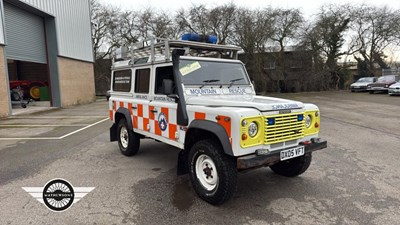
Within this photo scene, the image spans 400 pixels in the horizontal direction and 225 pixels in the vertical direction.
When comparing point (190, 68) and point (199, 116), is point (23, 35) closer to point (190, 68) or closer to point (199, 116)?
point (190, 68)

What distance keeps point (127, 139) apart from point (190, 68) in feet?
8.01

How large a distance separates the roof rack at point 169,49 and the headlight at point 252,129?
5.96 ft

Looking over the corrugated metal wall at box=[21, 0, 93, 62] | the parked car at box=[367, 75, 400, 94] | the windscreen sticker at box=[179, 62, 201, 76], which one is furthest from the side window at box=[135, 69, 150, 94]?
the parked car at box=[367, 75, 400, 94]

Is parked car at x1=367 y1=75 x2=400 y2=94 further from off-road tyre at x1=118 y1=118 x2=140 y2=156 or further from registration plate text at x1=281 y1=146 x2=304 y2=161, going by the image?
off-road tyre at x1=118 y1=118 x2=140 y2=156

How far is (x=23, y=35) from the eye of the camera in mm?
15281

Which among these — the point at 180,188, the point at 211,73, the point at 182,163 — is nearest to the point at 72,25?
the point at 211,73

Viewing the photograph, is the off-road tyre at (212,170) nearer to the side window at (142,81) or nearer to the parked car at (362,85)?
the side window at (142,81)

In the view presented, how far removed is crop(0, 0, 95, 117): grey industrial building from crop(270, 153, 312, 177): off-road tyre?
1324cm

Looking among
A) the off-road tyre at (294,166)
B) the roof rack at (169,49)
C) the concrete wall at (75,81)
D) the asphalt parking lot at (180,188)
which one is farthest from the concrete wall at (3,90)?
the off-road tyre at (294,166)

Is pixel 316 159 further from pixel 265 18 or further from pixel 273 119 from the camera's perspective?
pixel 265 18

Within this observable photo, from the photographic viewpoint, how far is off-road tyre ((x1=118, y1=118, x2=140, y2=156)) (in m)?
5.79

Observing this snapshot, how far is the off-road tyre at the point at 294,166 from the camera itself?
4328 millimetres

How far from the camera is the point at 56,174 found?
4918 mm

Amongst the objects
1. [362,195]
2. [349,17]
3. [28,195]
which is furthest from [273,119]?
[349,17]
